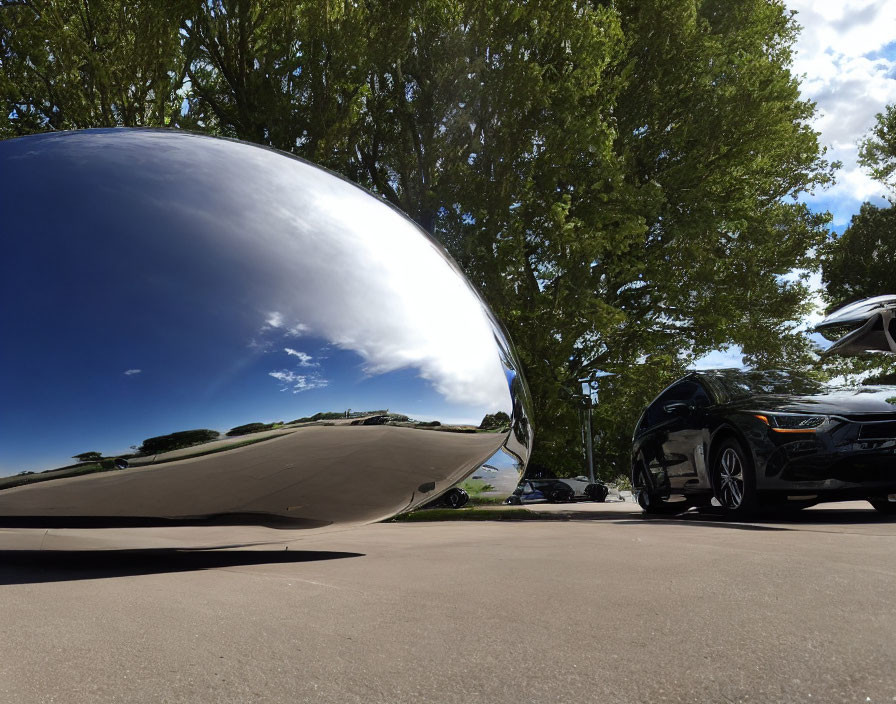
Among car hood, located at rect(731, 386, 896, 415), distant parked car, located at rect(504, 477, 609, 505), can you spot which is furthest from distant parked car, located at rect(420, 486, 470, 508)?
distant parked car, located at rect(504, 477, 609, 505)

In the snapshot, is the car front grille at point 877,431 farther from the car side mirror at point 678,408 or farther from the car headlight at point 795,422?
the car side mirror at point 678,408

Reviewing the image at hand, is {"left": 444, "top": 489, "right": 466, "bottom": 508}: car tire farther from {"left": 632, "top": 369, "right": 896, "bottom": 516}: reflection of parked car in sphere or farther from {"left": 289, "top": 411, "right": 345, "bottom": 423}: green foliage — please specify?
{"left": 632, "top": 369, "right": 896, "bottom": 516}: reflection of parked car in sphere

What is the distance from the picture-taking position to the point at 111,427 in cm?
264

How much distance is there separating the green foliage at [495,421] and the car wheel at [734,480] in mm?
3247

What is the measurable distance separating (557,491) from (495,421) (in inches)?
815

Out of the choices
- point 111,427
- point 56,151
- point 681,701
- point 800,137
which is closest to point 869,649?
point 681,701

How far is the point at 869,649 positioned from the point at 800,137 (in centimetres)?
1846

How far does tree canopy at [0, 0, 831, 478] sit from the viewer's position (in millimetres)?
11133

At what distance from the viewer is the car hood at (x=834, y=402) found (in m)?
5.79

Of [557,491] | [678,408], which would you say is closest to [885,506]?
[678,408]

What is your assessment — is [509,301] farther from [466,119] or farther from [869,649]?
[869,649]

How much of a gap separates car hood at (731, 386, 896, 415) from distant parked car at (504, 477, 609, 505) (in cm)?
1469

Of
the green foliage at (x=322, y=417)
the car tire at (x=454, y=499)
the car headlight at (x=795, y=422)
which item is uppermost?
the car headlight at (x=795, y=422)

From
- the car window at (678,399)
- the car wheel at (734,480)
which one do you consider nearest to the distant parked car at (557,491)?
the car window at (678,399)
